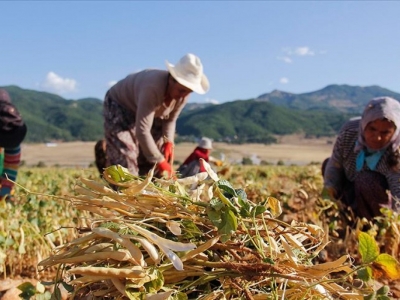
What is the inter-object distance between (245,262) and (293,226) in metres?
0.19

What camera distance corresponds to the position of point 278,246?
1153mm

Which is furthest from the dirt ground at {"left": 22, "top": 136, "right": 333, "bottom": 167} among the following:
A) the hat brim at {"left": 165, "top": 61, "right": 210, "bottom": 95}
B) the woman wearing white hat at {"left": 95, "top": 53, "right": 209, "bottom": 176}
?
the hat brim at {"left": 165, "top": 61, "right": 210, "bottom": 95}

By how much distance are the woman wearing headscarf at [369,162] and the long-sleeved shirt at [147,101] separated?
3.74ft

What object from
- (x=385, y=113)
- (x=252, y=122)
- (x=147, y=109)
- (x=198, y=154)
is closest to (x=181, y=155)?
(x=198, y=154)

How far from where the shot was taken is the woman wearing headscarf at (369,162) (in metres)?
2.63

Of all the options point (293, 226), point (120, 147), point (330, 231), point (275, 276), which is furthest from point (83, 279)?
point (120, 147)

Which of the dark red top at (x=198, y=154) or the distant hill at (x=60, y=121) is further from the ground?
the dark red top at (x=198, y=154)

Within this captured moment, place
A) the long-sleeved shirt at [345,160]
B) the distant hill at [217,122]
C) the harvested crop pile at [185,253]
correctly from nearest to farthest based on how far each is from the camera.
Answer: the harvested crop pile at [185,253], the long-sleeved shirt at [345,160], the distant hill at [217,122]

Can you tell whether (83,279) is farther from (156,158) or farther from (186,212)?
(156,158)

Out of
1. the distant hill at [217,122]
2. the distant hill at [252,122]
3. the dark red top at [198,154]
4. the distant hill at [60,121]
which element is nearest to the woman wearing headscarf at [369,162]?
the dark red top at [198,154]

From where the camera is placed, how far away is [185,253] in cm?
101

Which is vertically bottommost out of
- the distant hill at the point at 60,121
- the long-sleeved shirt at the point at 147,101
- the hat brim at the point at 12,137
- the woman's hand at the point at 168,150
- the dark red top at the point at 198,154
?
the distant hill at the point at 60,121

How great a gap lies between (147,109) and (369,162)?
1407 mm

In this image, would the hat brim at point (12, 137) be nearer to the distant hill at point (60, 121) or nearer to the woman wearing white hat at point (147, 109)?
the woman wearing white hat at point (147, 109)
